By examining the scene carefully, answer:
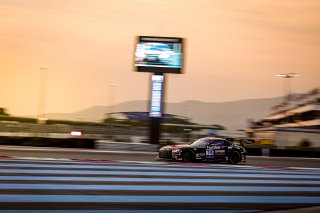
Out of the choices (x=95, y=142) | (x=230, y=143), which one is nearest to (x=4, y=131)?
(x=95, y=142)

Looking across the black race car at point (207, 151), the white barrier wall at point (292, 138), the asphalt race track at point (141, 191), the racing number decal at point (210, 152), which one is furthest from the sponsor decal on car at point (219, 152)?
the white barrier wall at point (292, 138)

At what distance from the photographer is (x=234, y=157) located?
69.3ft

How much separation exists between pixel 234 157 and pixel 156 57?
58.1 ft

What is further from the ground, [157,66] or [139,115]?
[157,66]

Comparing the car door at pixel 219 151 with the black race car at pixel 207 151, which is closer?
the black race car at pixel 207 151

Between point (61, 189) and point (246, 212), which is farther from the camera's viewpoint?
point (61, 189)

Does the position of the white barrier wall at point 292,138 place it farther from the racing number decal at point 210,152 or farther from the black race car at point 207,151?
the racing number decal at point 210,152

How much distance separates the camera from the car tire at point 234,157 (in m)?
21.0

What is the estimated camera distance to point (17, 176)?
10.8 m

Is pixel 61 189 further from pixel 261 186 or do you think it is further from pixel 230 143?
pixel 230 143

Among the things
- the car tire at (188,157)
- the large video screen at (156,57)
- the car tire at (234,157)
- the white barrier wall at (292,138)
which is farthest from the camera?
the white barrier wall at (292,138)

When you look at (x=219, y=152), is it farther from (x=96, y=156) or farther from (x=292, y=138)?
(x=292, y=138)

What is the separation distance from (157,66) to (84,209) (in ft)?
99.7

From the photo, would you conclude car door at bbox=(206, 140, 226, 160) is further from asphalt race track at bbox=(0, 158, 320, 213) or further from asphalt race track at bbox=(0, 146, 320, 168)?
asphalt race track at bbox=(0, 158, 320, 213)
